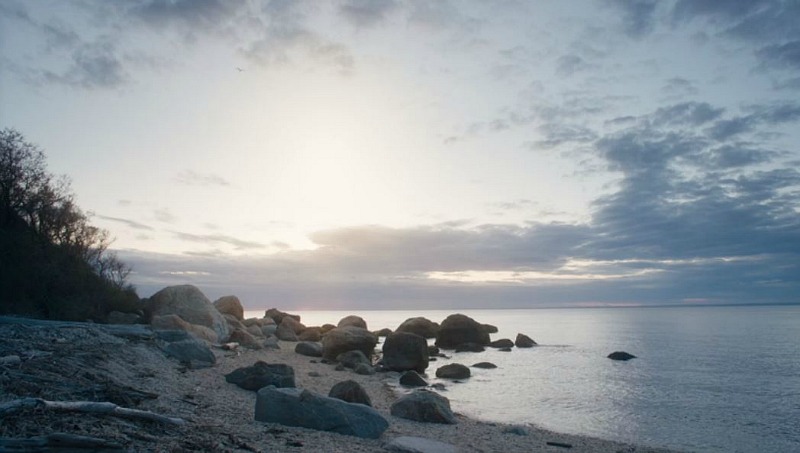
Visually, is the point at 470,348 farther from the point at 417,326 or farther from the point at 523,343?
the point at 523,343

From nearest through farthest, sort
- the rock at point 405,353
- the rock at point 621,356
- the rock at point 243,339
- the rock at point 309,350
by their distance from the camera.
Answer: the rock at point 243,339, the rock at point 405,353, the rock at point 309,350, the rock at point 621,356

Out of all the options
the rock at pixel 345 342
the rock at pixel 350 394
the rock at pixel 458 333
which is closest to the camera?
the rock at pixel 350 394

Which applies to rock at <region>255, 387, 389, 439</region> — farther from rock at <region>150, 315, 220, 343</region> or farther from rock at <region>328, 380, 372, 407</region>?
rock at <region>150, 315, 220, 343</region>

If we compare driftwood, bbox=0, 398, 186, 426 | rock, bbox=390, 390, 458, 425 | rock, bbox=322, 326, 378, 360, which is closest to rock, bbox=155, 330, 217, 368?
rock, bbox=390, 390, 458, 425

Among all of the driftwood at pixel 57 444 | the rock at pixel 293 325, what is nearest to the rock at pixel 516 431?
the driftwood at pixel 57 444

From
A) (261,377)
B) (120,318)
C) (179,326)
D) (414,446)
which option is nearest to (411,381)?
(261,377)

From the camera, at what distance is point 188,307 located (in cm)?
3173

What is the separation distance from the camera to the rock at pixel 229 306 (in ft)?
153

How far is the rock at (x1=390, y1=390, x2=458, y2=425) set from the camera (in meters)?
15.8

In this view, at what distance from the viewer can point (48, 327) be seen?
628 inches

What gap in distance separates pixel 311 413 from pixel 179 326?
59.2 feet

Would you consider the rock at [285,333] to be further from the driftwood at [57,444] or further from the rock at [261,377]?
the driftwood at [57,444]

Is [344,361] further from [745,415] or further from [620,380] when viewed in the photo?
[745,415]

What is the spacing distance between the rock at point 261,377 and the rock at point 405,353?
16.0 meters
